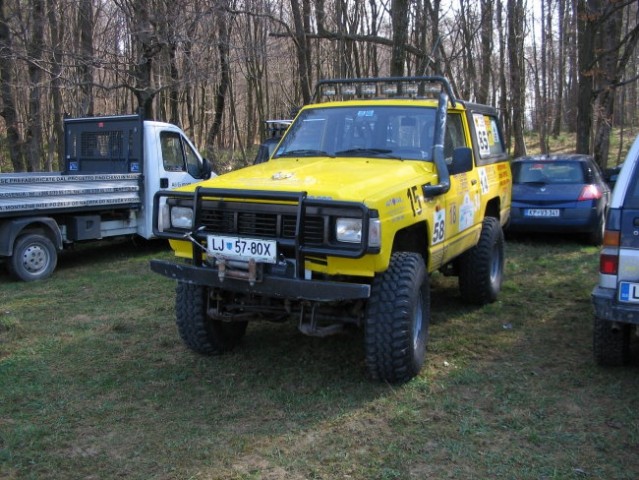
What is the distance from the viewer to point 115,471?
357 centimetres

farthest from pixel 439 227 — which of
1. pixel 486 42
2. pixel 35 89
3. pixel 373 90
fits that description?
pixel 486 42

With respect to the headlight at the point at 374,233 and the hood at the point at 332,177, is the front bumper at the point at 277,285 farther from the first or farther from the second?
the hood at the point at 332,177

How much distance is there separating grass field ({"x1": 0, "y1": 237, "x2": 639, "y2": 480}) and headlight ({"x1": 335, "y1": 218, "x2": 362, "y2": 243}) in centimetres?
117

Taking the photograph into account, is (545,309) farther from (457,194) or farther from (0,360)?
(0,360)

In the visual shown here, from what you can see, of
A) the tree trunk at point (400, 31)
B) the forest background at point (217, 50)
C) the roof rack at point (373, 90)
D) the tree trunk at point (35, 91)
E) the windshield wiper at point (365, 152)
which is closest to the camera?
the windshield wiper at point (365, 152)

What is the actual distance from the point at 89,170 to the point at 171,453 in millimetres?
7765

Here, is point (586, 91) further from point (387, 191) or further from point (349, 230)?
point (349, 230)

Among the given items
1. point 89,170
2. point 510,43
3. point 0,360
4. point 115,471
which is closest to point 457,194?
point 115,471

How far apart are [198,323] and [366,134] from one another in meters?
2.22

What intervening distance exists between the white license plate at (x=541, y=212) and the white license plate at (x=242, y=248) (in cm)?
721

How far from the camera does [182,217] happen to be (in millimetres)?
4852

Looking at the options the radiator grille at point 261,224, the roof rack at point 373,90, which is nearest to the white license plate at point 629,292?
the radiator grille at point 261,224

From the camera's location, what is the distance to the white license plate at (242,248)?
173 inches

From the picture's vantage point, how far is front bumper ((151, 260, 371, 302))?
414cm
